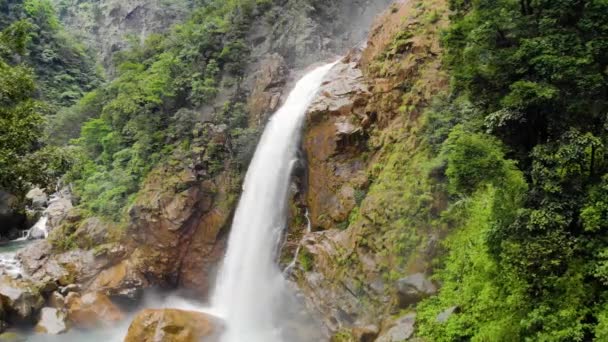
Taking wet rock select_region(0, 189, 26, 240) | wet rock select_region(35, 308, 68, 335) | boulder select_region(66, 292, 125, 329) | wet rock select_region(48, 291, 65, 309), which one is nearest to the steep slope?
boulder select_region(66, 292, 125, 329)

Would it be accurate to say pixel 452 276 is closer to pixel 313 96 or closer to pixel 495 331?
pixel 495 331

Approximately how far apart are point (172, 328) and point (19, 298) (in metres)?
9.09

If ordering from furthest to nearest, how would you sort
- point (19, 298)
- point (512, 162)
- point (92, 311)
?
point (92, 311), point (19, 298), point (512, 162)

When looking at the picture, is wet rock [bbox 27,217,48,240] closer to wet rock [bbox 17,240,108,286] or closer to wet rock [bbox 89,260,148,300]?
wet rock [bbox 17,240,108,286]

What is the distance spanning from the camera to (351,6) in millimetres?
33281

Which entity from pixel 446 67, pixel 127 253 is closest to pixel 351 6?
pixel 446 67

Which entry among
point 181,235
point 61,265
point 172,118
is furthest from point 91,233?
point 172,118

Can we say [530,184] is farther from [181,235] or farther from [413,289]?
[181,235]

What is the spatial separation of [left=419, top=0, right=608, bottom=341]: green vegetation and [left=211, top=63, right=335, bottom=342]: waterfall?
25.5 feet

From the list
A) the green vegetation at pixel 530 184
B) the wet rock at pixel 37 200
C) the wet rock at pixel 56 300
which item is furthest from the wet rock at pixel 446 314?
the wet rock at pixel 37 200

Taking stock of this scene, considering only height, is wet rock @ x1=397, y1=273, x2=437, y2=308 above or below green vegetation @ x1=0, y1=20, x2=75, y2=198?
below

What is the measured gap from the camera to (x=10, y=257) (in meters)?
24.7

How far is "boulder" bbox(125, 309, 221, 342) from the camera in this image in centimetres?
1576

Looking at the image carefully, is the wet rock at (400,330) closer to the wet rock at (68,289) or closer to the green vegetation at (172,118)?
the green vegetation at (172,118)
